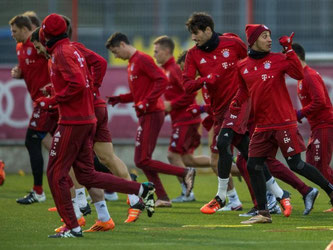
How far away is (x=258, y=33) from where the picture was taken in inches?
402

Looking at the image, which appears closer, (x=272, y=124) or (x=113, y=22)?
(x=272, y=124)

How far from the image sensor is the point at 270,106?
33.4 ft

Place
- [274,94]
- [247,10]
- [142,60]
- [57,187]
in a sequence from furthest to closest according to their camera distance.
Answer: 1. [247,10]
2. [142,60]
3. [274,94]
4. [57,187]

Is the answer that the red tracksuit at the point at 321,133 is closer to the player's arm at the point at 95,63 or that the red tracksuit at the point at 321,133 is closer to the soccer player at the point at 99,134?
the soccer player at the point at 99,134

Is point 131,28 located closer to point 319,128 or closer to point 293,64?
point 319,128

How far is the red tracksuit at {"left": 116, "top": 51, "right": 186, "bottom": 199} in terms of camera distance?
1282 centimetres

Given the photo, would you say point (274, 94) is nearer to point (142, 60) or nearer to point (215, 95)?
point (215, 95)

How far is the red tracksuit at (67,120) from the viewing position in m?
8.99

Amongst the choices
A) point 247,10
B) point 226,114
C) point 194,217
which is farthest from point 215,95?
point 247,10

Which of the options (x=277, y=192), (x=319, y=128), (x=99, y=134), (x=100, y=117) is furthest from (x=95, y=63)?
(x=319, y=128)

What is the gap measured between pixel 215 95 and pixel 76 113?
285cm

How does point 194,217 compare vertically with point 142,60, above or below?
below

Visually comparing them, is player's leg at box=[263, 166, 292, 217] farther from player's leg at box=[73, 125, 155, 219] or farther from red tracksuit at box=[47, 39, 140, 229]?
red tracksuit at box=[47, 39, 140, 229]

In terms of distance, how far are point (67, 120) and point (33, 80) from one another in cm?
438
